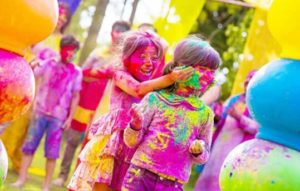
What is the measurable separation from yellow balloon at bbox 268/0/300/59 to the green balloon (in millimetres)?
430

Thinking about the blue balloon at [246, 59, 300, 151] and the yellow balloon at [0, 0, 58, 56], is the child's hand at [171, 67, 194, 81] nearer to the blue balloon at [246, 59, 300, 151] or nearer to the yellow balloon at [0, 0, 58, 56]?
the blue balloon at [246, 59, 300, 151]

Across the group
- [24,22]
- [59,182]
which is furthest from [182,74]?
[59,182]

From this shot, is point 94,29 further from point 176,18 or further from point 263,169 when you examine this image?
point 263,169

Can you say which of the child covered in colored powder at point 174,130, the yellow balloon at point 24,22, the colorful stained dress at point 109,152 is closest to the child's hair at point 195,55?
the child covered in colored powder at point 174,130

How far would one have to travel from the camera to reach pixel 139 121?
2.73m

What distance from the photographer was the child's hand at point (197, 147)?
281 centimetres

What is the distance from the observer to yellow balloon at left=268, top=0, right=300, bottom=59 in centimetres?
259

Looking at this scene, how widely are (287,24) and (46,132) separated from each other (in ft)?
10.3

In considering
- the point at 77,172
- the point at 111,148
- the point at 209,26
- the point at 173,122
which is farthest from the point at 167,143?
the point at 209,26

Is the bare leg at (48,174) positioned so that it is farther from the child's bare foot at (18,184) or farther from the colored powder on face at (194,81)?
the colored powder on face at (194,81)

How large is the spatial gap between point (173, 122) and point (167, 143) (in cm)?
11

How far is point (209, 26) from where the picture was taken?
12.1 meters

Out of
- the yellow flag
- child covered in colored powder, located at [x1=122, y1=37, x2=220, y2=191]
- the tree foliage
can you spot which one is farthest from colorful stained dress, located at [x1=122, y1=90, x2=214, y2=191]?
the tree foliage

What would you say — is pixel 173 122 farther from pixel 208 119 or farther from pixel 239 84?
pixel 239 84
